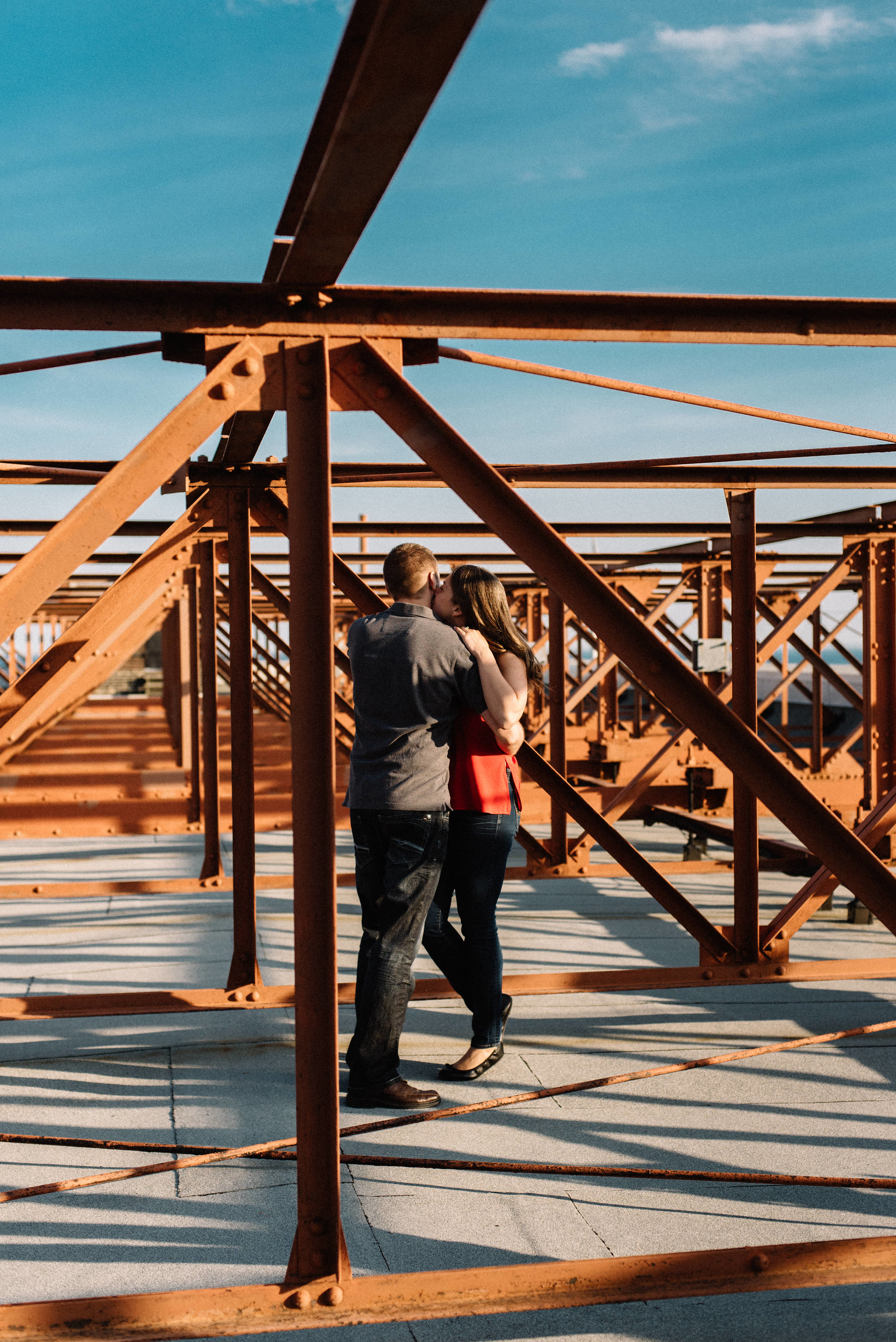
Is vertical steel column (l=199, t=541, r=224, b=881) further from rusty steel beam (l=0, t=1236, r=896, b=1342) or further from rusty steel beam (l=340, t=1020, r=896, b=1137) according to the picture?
rusty steel beam (l=0, t=1236, r=896, b=1342)

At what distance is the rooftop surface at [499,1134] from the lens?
2857 millimetres

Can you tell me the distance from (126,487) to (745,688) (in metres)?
3.10

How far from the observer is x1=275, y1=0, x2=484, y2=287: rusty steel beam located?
1643 mm

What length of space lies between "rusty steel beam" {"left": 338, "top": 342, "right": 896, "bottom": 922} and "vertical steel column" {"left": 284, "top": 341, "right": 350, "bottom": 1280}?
0.29m

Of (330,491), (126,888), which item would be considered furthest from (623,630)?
(126,888)

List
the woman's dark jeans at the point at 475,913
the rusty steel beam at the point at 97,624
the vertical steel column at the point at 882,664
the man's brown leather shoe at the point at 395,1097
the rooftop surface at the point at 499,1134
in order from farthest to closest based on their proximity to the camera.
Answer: the vertical steel column at the point at 882,664 < the rusty steel beam at the point at 97,624 < the woman's dark jeans at the point at 475,913 < the man's brown leather shoe at the point at 395,1097 < the rooftop surface at the point at 499,1134

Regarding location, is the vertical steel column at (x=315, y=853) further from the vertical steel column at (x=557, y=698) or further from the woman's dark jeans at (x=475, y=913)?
the vertical steel column at (x=557, y=698)

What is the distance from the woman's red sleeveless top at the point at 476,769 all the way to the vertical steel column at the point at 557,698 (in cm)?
300

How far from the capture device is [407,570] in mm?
3686

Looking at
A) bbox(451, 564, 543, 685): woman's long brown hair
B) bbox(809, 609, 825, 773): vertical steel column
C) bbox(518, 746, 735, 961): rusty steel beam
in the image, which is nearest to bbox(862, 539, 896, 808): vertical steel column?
bbox(809, 609, 825, 773): vertical steel column

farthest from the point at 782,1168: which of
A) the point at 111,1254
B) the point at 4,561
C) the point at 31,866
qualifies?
the point at 31,866

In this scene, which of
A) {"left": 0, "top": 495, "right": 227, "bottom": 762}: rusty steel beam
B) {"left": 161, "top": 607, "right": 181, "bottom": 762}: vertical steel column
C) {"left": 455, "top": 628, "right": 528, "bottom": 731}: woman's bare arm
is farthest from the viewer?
{"left": 161, "top": 607, "right": 181, "bottom": 762}: vertical steel column

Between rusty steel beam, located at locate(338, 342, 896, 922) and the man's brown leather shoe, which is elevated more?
rusty steel beam, located at locate(338, 342, 896, 922)

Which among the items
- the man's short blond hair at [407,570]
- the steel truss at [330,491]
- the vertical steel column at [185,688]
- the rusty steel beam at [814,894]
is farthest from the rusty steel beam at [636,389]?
the vertical steel column at [185,688]
